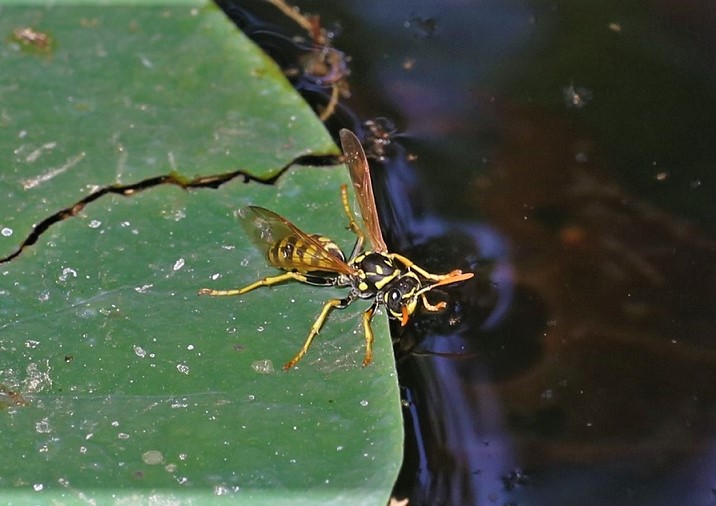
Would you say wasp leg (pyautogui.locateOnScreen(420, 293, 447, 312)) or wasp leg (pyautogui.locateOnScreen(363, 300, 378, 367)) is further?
wasp leg (pyautogui.locateOnScreen(420, 293, 447, 312))

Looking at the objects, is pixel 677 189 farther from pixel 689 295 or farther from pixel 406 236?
pixel 406 236

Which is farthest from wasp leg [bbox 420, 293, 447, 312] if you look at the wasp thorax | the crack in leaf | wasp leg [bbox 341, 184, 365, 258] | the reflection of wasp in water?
the crack in leaf

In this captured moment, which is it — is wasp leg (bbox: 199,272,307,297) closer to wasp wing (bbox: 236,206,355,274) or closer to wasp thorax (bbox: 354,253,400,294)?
wasp wing (bbox: 236,206,355,274)

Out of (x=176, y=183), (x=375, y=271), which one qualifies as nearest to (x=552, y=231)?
(x=375, y=271)

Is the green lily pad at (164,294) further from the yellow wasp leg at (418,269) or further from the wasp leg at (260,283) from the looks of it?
the yellow wasp leg at (418,269)

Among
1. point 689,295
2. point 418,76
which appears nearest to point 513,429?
point 689,295

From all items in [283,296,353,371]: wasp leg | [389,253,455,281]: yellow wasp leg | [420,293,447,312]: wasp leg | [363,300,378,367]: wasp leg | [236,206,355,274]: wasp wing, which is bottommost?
[420,293,447,312]: wasp leg
